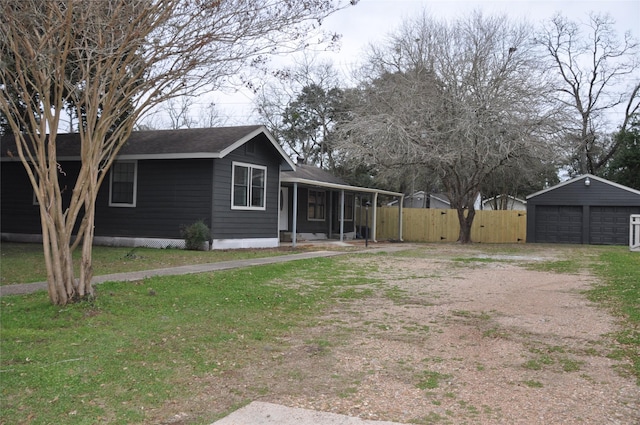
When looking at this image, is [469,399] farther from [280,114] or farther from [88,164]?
[280,114]

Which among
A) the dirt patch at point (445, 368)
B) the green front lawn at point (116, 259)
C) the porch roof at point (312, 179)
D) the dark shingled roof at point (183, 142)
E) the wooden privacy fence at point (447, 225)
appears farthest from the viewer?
the wooden privacy fence at point (447, 225)

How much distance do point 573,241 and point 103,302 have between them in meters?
26.7

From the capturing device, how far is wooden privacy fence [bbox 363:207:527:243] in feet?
102

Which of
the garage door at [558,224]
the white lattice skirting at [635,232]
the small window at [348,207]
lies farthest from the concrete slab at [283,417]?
the garage door at [558,224]

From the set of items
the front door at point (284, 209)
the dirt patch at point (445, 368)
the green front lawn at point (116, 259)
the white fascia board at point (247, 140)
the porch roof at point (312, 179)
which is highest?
the white fascia board at point (247, 140)

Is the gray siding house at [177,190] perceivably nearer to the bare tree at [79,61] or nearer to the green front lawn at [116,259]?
the green front lawn at [116,259]

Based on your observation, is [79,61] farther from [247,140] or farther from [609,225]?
A: [609,225]

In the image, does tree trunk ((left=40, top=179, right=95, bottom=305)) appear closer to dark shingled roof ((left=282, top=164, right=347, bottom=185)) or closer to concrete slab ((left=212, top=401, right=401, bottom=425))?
concrete slab ((left=212, top=401, right=401, bottom=425))

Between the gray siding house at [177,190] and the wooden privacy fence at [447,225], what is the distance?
40.8 ft

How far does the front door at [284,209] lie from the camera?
23.6 meters

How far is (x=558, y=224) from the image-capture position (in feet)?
97.7

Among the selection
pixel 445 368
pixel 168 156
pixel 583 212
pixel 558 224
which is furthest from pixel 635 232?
pixel 445 368

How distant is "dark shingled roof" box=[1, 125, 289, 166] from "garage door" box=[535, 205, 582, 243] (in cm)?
1655

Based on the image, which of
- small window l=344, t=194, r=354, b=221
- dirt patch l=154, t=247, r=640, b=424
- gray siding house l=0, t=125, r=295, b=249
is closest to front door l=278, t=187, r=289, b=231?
gray siding house l=0, t=125, r=295, b=249
